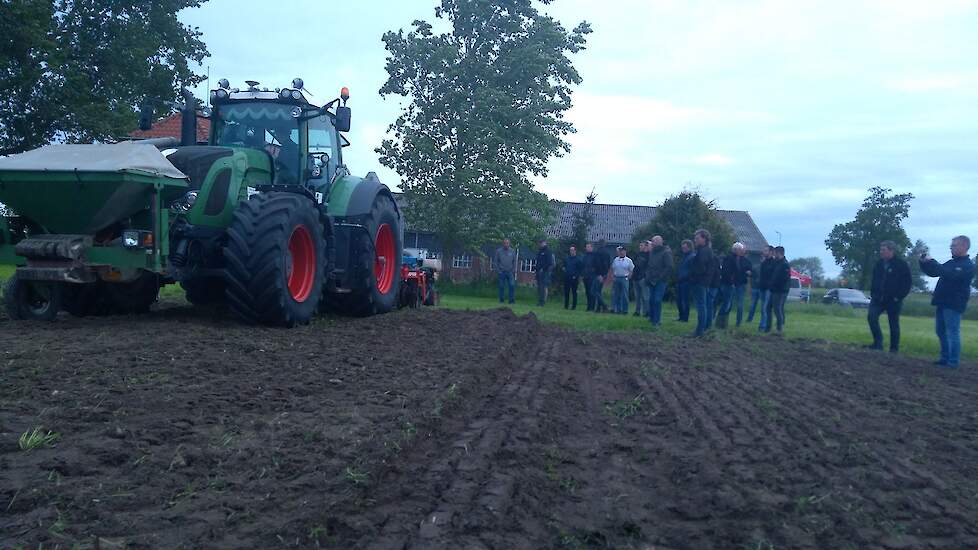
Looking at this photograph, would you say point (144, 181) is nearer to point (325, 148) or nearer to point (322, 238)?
point (322, 238)

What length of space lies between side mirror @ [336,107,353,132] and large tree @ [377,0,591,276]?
15.7m

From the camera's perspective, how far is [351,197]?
1064 centimetres

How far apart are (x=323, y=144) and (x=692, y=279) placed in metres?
5.72

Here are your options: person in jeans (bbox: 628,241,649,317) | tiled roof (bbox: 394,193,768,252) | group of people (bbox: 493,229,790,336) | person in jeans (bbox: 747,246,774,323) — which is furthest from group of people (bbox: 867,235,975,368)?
tiled roof (bbox: 394,193,768,252)

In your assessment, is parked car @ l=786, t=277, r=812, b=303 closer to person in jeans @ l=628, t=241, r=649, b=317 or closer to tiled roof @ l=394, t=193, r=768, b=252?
tiled roof @ l=394, t=193, r=768, b=252

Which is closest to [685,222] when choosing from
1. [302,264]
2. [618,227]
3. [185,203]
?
[302,264]

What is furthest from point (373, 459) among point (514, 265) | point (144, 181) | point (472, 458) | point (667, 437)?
point (514, 265)

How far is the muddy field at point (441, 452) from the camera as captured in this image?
3273 millimetres

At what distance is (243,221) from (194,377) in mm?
2768

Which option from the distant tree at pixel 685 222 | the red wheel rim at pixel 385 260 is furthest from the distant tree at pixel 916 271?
the red wheel rim at pixel 385 260

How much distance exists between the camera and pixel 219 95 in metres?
9.98

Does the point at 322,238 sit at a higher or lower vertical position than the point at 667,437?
higher

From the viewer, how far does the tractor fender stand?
10.4 m

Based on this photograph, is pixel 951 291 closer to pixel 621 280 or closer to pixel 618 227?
pixel 621 280
